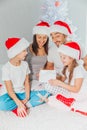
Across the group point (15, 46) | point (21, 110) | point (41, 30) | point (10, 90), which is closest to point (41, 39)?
point (41, 30)

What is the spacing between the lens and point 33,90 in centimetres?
198

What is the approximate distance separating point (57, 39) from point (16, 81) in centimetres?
47

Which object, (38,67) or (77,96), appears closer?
(77,96)

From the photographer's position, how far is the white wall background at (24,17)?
9.44 ft

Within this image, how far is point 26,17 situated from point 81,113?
162cm

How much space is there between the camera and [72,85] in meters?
1.87

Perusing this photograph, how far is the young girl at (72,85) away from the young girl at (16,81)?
126 millimetres

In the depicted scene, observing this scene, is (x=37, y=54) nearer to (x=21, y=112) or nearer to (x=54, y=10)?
(x=21, y=112)

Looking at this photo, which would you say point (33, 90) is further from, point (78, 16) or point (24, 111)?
point (78, 16)

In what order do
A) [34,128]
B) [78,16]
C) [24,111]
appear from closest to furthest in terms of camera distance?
[34,128], [24,111], [78,16]

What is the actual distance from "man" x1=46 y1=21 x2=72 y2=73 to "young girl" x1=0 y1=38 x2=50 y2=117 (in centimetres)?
34

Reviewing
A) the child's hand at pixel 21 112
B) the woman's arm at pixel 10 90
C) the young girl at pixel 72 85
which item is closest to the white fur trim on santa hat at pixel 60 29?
the young girl at pixel 72 85

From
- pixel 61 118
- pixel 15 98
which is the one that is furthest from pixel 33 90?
pixel 61 118

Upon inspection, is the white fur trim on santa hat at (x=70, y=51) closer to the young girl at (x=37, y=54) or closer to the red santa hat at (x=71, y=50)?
the red santa hat at (x=71, y=50)
